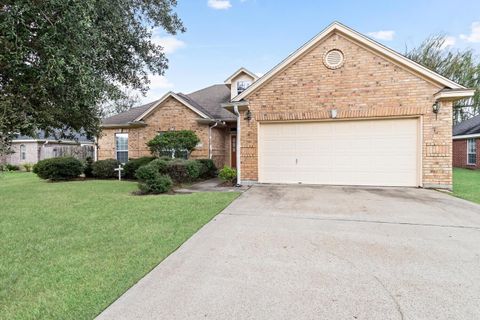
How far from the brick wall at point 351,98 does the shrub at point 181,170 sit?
2294 mm

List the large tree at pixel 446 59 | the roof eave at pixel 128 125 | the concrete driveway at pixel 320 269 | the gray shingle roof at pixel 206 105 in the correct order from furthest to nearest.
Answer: the large tree at pixel 446 59 → the gray shingle roof at pixel 206 105 → the roof eave at pixel 128 125 → the concrete driveway at pixel 320 269

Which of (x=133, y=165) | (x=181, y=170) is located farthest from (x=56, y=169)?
(x=181, y=170)

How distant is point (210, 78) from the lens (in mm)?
23688

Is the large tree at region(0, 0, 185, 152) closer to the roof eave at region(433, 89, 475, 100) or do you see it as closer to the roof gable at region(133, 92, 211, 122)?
the roof gable at region(133, 92, 211, 122)

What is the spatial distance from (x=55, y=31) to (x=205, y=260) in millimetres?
4564

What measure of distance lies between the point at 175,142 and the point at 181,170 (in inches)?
118

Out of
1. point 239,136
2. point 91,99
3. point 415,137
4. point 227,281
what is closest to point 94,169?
point 239,136

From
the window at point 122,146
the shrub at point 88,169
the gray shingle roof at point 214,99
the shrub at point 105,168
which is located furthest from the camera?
the window at point 122,146

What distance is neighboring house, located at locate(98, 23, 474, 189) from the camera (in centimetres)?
930

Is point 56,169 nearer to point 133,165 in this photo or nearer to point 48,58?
point 133,165

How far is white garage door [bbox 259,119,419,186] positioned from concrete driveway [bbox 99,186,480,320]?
332 centimetres

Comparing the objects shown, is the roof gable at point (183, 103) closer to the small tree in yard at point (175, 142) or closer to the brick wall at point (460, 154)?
the small tree in yard at point (175, 142)

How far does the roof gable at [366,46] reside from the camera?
9148 mm

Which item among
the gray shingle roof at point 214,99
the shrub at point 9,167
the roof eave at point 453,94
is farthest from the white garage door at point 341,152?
the shrub at point 9,167
